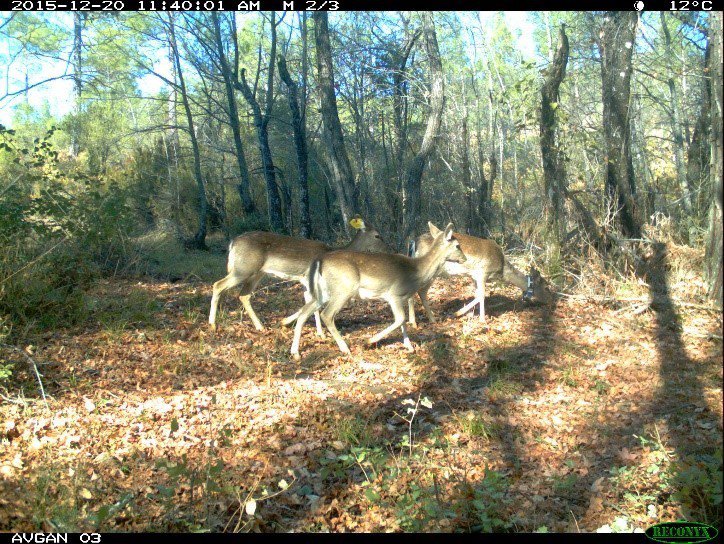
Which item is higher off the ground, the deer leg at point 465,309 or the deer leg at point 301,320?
the deer leg at point 301,320

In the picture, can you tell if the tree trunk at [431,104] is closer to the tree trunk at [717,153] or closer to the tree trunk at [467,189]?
the tree trunk at [467,189]

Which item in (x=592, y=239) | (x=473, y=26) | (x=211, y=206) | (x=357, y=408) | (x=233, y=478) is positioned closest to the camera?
(x=233, y=478)

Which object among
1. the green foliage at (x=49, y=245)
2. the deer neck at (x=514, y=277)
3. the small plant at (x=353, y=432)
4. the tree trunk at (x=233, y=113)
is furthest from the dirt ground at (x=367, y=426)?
the tree trunk at (x=233, y=113)

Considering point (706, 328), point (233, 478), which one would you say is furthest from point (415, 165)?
point (233, 478)

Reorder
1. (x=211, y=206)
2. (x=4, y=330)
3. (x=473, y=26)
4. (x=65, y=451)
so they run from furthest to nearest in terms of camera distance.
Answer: (x=211, y=206) → (x=473, y=26) → (x=4, y=330) → (x=65, y=451)

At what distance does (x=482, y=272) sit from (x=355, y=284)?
2875 mm

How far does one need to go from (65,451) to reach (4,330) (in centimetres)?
292

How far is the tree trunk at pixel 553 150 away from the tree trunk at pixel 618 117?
31.2 inches

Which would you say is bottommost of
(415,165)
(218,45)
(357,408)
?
(357,408)

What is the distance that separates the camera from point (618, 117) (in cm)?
1205

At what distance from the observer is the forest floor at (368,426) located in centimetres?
501
